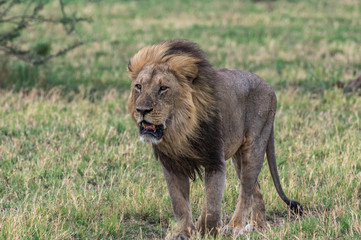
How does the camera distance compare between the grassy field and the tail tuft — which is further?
the tail tuft

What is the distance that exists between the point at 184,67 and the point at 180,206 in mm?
1058

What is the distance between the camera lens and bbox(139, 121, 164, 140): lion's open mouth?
4.27m

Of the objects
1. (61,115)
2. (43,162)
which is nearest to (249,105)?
(43,162)

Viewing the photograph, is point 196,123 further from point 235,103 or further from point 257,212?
point 257,212

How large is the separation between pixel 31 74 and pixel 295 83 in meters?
4.94

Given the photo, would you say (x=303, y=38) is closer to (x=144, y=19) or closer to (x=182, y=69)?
(x=144, y=19)

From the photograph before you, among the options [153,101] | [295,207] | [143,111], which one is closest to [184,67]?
[153,101]

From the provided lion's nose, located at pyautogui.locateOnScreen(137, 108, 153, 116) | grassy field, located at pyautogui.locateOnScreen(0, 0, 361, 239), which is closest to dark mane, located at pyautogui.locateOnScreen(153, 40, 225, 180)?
lion's nose, located at pyautogui.locateOnScreen(137, 108, 153, 116)

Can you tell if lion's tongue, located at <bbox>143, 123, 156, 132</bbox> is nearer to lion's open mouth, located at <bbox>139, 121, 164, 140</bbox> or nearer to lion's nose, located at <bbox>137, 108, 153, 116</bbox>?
lion's open mouth, located at <bbox>139, 121, 164, 140</bbox>

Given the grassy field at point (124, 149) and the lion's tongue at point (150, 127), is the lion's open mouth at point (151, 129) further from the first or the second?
the grassy field at point (124, 149)

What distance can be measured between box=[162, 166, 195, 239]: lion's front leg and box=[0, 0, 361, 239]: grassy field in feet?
0.91

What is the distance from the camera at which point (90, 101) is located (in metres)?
9.99

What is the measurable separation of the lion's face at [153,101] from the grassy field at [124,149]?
34.5 inches

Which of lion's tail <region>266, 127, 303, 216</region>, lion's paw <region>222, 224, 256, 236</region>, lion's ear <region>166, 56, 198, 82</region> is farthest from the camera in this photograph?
lion's tail <region>266, 127, 303, 216</region>
